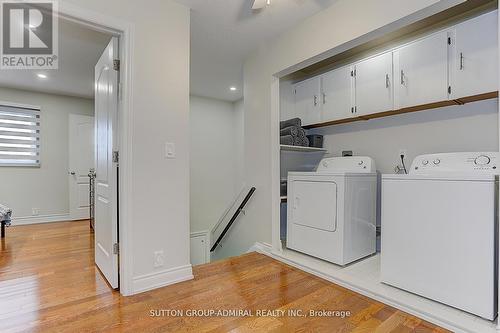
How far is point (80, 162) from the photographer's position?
16.3ft

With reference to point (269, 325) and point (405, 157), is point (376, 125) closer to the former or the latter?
point (405, 157)

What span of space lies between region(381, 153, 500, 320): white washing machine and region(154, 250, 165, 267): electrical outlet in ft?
5.82

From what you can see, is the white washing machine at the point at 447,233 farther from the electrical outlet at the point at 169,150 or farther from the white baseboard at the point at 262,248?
the electrical outlet at the point at 169,150

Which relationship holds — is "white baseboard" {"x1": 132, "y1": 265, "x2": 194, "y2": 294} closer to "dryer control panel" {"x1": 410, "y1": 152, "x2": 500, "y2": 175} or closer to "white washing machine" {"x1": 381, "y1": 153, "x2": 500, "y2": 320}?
"white washing machine" {"x1": 381, "y1": 153, "x2": 500, "y2": 320}

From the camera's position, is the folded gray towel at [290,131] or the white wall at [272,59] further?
the folded gray towel at [290,131]

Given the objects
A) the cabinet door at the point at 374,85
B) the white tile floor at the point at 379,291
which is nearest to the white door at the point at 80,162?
the white tile floor at the point at 379,291

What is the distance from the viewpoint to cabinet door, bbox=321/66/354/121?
283cm

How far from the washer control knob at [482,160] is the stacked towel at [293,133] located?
160 centimetres

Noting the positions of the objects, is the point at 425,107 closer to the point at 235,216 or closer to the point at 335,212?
the point at 335,212

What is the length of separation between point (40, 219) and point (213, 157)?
3.24 m

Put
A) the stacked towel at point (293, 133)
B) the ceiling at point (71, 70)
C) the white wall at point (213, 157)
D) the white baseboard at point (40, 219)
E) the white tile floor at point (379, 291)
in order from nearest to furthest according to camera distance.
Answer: the white tile floor at point (379, 291) < the ceiling at point (71, 70) < the stacked towel at point (293, 133) < the white baseboard at point (40, 219) < the white wall at point (213, 157)

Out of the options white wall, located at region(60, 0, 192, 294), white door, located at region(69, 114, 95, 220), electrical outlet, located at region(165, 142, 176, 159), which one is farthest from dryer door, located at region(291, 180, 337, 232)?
white door, located at region(69, 114, 95, 220)

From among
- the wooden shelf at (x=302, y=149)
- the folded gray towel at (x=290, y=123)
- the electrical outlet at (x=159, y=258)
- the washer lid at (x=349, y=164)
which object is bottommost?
the electrical outlet at (x=159, y=258)

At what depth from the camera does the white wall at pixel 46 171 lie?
4.46 meters
